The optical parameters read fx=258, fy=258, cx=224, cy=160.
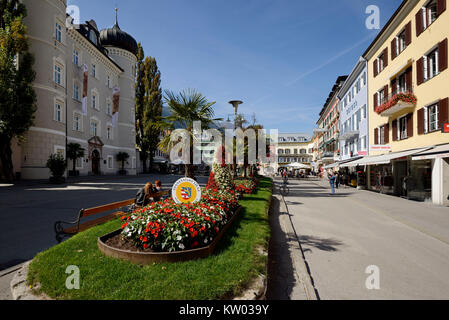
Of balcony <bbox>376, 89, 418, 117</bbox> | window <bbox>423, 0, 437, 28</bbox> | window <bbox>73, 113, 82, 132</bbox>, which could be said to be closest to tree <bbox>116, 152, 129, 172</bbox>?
window <bbox>73, 113, 82, 132</bbox>

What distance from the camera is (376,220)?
964 centimetres

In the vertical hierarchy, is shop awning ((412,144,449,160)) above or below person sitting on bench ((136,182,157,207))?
above

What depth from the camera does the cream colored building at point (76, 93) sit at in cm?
2377

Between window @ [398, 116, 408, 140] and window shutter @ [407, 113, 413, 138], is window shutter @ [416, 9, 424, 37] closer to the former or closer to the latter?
window shutter @ [407, 113, 413, 138]

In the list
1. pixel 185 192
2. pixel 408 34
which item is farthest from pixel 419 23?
pixel 185 192

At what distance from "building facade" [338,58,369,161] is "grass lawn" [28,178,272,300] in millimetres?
23567

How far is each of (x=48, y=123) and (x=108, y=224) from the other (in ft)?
76.4

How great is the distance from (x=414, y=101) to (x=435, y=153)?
4.89m

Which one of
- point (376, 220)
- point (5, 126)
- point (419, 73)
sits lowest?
point (376, 220)

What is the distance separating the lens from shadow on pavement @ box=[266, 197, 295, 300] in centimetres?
395

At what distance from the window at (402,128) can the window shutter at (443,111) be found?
381 cm

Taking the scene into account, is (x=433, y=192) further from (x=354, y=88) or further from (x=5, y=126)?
(x=5, y=126)

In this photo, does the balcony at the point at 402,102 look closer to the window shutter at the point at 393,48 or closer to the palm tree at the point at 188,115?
the window shutter at the point at 393,48
